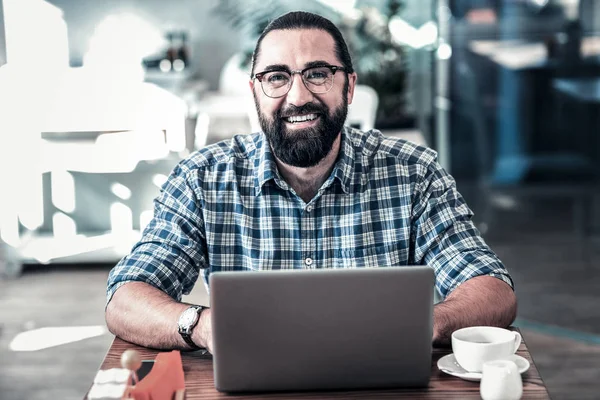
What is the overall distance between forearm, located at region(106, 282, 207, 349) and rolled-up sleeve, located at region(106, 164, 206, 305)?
0.06 m

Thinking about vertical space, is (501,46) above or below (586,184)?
above

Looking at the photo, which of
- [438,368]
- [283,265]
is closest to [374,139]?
[283,265]

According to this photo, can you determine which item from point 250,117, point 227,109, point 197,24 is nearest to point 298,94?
point 250,117

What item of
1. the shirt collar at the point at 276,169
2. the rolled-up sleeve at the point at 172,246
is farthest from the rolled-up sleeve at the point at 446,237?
the rolled-up sleeve at the point at 172,246

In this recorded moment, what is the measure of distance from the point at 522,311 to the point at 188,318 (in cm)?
274

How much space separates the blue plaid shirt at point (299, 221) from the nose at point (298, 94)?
0.14 metres

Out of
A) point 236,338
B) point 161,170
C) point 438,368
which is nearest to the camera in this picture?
point 236,338

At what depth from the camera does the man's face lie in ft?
6.26

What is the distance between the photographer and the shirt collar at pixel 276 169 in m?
1.93

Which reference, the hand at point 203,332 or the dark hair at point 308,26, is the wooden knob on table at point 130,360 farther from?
the dark hair at point 308,26

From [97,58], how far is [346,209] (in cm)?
335

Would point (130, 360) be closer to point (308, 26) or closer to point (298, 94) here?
point (298, 94)

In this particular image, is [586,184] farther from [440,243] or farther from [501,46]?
[440,243]

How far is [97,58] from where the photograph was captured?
16.2ft
